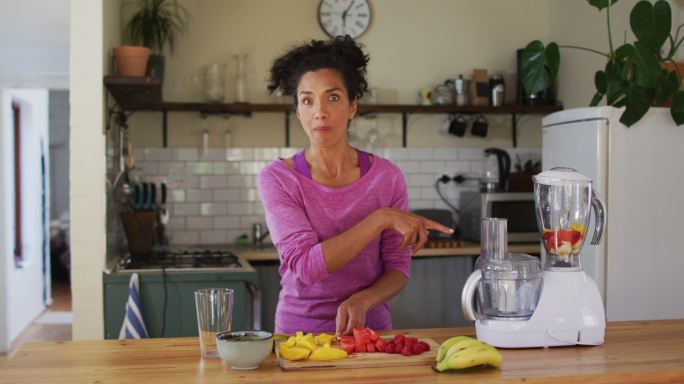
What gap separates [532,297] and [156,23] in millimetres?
3363

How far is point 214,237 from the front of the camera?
15.8 ft

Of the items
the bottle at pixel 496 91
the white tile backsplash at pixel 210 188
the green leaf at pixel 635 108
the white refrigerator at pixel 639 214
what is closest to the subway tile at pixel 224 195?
the white tile backsplash at pixel 210 188

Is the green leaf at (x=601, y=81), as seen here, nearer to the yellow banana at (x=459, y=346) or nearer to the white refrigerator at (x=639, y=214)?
the white refrigerator at (x=639, y=214)

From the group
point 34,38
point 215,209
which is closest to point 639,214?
point 215,209

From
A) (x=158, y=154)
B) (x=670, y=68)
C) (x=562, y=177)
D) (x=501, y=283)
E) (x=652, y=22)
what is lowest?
(x=501, y=283)

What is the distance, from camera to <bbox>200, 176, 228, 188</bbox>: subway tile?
480 cm

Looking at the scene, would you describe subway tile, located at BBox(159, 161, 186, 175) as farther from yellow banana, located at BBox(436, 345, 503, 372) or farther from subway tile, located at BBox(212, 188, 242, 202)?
yellow banana, located at BBox(436, 345, 503, 372)

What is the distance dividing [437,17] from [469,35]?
245 millimetres

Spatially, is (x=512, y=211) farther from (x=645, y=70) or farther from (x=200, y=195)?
(x=200, y=195)

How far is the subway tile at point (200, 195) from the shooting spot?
15.7 ft

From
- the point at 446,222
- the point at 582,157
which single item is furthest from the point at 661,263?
the point at 446,222

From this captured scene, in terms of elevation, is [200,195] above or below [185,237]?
above

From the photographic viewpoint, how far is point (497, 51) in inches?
203

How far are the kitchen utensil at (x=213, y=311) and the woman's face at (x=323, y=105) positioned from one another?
0.58 meters
